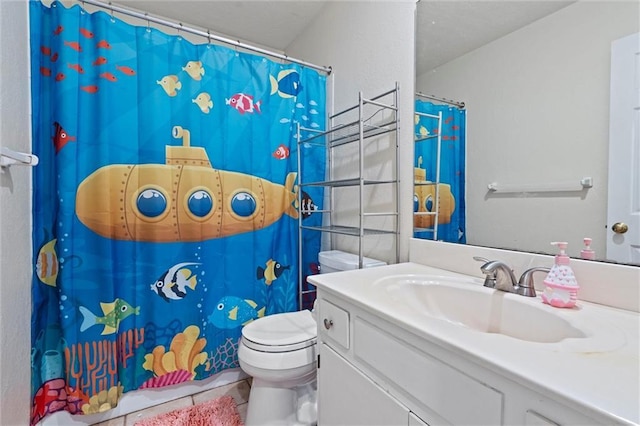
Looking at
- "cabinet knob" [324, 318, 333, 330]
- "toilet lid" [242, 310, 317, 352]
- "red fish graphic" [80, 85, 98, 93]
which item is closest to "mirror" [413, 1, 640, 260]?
"cabinet knob" [324, 318, 333, 330]

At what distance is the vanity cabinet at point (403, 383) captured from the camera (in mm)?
466

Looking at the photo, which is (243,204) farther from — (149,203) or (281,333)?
(281,333)

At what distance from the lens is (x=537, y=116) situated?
2.97 ft

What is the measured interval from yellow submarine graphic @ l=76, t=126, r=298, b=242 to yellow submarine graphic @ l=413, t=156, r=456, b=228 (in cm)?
81

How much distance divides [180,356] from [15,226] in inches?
36.3

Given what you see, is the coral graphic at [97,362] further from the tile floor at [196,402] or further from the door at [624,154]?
the door at [624,154]

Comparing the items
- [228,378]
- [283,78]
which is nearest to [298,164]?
[283,78]

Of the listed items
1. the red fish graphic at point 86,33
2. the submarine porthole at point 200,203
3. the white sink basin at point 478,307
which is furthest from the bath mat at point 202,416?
the red fish graphic at point 86,33

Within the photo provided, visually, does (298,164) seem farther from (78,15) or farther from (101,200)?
(78,15)

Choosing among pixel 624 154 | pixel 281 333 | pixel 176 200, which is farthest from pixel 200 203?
pixel 624 154

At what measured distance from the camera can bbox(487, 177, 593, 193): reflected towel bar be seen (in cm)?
82

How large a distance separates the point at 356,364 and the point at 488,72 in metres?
1.09

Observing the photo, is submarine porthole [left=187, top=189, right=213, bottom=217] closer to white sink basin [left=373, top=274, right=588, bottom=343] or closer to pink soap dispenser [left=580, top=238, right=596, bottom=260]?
white sink basin [left=373, top=274, right=588, bottom=343]

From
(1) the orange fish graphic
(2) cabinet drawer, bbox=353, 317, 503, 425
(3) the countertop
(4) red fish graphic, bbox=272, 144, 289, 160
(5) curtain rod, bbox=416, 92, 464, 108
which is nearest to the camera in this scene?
(3) the countertop
